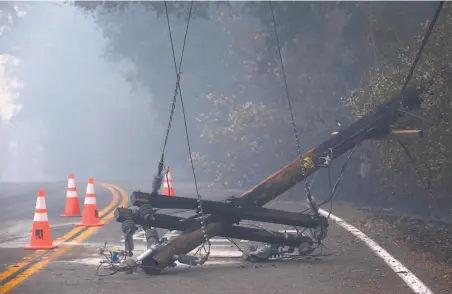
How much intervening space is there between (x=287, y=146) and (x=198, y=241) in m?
18.0

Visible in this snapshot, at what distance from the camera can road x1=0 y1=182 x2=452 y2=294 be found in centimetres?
930

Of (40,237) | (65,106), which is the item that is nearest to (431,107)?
(40,237)

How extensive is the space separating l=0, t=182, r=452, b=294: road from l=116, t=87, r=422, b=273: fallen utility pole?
0.29m

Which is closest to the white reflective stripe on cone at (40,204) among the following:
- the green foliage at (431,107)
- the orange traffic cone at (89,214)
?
the orange traffic cone at (89,214)

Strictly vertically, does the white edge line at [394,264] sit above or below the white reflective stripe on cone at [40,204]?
below

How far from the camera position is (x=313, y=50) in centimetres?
2759

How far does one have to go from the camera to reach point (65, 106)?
92875 mm

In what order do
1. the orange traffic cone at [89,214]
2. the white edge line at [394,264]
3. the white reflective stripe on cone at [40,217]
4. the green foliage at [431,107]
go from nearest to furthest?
the white edge line at [394,264] < the white reflective stripe on cone at [40,217] < the green foliage at [431,107] < the orange traffic cone at [89,214]

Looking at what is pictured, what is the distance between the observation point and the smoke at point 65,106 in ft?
268

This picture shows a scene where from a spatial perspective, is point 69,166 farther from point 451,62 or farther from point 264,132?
point 451,62

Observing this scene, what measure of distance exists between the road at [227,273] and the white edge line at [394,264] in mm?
40

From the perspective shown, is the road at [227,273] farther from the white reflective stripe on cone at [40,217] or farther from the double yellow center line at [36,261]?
the white reflective stripe on cone at [40,217]

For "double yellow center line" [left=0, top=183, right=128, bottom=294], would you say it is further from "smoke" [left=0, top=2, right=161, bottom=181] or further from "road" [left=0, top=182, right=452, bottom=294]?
"smoke" [left=0, top=2, right=161, bottom=181]

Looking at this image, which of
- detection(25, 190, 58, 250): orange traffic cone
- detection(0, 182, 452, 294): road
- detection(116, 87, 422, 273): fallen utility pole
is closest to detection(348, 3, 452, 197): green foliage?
detection(116, 87, 422, 273): fallen utility pole
